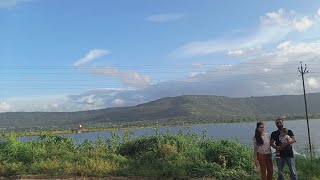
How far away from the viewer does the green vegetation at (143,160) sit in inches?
441

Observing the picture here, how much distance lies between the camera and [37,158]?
1330 cm

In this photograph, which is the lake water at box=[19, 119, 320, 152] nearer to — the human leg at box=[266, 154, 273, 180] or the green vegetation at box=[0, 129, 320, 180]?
the green vegetation at box=[0, 129, 320, 180]

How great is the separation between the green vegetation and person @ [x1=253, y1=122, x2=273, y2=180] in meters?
1.09

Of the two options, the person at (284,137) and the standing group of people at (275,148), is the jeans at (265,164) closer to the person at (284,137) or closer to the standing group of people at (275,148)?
the standing group of people at (275,148)

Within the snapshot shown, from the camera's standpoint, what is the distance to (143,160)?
1248cm

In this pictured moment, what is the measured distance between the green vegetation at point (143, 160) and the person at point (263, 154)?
1092 mm

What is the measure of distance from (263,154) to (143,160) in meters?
4.33

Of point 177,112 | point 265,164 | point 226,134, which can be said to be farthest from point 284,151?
point 177,112

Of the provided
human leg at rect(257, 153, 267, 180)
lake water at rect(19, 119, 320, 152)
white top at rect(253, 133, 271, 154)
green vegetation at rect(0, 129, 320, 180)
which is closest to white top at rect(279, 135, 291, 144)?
white top at rect(253, 133, 271, 154)

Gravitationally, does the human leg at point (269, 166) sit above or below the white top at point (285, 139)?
below

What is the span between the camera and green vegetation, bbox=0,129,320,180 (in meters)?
11.2

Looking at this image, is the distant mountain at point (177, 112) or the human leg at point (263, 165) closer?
the human leg at point (263, 165)

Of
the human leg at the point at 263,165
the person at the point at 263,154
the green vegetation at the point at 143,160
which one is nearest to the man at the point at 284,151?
the person at the point at 263,154

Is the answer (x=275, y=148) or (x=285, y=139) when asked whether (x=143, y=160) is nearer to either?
(x=275, y=148)
